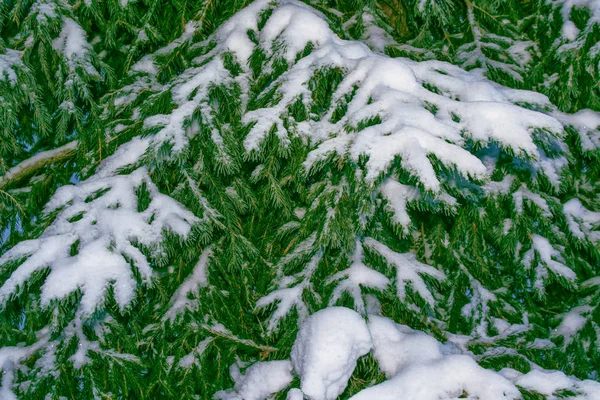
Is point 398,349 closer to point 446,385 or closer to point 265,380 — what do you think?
point 446,385

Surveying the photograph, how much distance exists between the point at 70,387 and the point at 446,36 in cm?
299

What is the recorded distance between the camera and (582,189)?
3389 mm

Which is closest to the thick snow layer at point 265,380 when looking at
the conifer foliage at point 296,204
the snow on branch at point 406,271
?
the conifer foliage at point 296,204

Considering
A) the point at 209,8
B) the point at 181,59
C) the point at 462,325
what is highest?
the point at 209,8

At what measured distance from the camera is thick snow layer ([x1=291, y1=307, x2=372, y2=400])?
1.51 metres

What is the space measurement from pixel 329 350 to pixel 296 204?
139 centimetres

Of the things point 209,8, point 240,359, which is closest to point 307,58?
point 209,8

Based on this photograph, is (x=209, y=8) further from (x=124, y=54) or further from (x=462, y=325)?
(x=462, y=325)

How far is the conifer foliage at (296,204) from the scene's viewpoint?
171 centimetres

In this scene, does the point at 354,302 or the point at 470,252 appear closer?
the point at 354,302

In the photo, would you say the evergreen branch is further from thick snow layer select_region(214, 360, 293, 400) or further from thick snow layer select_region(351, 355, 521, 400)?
thick snow layer select_region(351, 355, 521, 400)

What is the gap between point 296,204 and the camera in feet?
9.37

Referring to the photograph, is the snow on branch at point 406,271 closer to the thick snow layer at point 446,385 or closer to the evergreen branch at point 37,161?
the thick snow layer at point 446,385

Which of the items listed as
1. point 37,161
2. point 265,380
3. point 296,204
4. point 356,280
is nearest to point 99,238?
point 265,380
